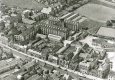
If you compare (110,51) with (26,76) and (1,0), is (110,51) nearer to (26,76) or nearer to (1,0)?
(26,76)

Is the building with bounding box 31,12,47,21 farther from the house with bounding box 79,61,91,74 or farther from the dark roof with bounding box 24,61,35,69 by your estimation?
the house with bounding box 79,61,91,74

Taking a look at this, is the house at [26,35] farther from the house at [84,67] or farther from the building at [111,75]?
the building at [111,75]

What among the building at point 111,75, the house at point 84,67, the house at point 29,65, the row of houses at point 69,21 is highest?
the row of houses at point 69,21

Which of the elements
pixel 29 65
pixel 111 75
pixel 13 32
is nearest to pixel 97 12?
pixel 13 32

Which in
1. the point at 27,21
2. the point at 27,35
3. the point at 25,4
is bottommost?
the point at 27,35

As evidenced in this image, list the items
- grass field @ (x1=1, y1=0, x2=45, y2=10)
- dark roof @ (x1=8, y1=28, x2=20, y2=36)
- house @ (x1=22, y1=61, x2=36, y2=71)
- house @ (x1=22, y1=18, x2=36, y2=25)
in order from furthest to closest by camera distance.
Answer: grass field @ (x1=1, y1=0, x2=45, y2=10) < house @ (x1=22, y1=18, x2=36, y2=25) < dark roof @ (x1=8, y1=28, x2=20, y2=36) < house @ (x1=22, y1=61, x2=36, y2=71)

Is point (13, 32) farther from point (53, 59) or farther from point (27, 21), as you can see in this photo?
point (53, 59)

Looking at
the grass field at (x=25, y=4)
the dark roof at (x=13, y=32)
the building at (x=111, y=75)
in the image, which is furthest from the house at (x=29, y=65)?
the grass field at (x=25, y=4)

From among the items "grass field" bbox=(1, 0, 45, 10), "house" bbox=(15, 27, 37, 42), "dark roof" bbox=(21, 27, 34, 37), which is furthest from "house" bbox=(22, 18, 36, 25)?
"grass field" bbox=(1, 0, 45, 10)
